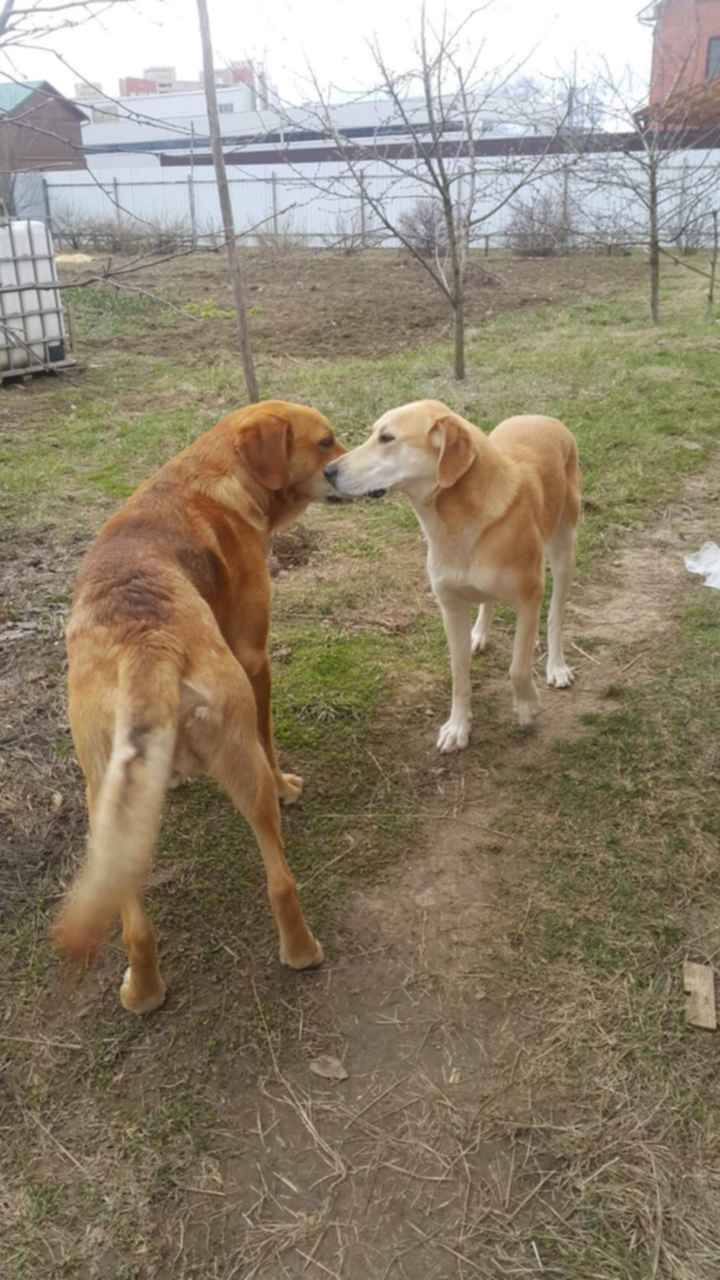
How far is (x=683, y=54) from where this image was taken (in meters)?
23.7

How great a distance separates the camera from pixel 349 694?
4164 millimetres

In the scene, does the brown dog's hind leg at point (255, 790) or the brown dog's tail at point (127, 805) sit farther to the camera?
the brown dog's hind leg at point (255, 790)

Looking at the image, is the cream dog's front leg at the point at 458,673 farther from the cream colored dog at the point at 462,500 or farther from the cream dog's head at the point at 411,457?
the cream dog's head at the point at 411,457

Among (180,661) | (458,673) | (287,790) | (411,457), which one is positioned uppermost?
(411,457)

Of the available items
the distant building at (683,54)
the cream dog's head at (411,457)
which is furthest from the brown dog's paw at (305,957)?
the distant building at (683,54)

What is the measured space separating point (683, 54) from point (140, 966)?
Result: 1106 inches

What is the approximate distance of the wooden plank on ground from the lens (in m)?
2.49

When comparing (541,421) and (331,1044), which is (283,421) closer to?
(541,421)

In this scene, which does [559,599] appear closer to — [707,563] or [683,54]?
[707,563]

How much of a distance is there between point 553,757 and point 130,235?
2446 centimetres

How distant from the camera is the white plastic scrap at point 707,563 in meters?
5.16

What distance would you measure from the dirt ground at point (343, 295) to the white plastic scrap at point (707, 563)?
6031 mm

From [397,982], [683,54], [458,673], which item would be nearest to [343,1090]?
[397,982]

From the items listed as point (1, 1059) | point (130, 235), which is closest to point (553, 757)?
point (1, 1059)
